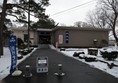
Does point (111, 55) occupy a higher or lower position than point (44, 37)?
lower

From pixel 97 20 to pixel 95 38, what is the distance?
100 feet

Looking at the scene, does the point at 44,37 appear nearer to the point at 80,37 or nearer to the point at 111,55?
the point at 80,37

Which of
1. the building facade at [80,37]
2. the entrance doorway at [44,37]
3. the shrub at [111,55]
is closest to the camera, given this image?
the shrub at [111,55]

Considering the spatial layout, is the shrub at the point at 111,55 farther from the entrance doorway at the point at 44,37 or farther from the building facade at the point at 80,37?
the entrance doorway at the point at 44,37

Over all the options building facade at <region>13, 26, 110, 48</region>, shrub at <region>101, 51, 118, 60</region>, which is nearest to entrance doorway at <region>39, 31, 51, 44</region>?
building facade at <region>13, 26, 110, 48</region>

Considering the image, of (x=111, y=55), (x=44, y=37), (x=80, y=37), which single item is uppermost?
(x=44, y=37)

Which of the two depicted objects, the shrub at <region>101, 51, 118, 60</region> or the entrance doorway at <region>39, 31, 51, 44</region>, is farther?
the entrance doorway at <region>39, 31, 51, 44</region>

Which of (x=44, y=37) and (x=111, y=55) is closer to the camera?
(x=111, y=55)

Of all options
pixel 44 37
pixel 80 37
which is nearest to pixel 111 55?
pixel 80 37

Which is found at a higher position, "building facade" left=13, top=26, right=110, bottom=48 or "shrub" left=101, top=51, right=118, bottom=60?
"building facade" left=13, top=26, right=110, bottom=48

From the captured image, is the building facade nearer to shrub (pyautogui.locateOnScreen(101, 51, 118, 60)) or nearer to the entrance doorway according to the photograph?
the entrance doorway

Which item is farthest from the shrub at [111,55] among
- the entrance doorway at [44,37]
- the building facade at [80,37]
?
the entrance doorway at [44,37]

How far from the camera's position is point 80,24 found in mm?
83188

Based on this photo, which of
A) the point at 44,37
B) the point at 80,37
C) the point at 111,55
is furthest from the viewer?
the point at 44,37
